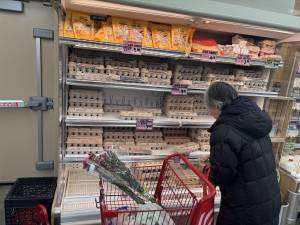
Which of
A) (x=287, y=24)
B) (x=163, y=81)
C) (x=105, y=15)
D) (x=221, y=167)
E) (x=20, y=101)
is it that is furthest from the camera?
(x=20, y=101)

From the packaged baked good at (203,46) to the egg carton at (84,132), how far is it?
1.14 meters

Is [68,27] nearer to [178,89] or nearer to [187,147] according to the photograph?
[178,89]

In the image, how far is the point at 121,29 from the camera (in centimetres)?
185

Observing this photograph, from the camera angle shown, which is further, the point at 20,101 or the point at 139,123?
the point at 20,101

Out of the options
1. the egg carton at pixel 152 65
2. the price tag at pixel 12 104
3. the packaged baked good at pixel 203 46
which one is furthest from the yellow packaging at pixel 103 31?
the price tag at pixel 12 104

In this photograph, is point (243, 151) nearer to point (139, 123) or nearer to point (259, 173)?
point (259, 173)

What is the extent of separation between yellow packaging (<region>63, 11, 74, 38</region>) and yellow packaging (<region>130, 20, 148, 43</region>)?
47cm

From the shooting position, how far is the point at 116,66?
2006 millimetres

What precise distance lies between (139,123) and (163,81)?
0.44m

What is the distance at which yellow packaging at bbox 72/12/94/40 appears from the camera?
5.72ft

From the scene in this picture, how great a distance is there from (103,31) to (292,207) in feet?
9.46

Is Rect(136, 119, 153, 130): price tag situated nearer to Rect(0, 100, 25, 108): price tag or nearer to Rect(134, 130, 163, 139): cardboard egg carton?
Rect(134, 130, 163, 139): cardboard egg carton

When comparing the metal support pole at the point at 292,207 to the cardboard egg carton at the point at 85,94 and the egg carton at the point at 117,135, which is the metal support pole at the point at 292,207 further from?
the cardboard egg carton at the point at 85,94

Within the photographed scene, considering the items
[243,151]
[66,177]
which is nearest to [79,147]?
[66,177]
